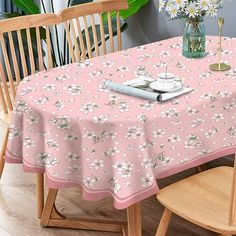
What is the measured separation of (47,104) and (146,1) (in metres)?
1.65

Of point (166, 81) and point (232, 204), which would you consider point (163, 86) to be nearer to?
point (166, 81)

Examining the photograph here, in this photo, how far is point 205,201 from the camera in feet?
5.84

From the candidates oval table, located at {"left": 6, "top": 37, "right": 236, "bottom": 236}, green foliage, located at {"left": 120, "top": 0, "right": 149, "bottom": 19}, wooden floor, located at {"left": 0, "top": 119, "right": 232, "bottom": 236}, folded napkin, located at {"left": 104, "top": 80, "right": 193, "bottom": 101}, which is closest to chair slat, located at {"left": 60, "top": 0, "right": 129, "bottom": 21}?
green foliage, located at {"left": 120, "top": 0, "right": 149, "bottom": 19}

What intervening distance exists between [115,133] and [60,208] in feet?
3.36

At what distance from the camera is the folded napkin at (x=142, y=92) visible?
1.85 meters

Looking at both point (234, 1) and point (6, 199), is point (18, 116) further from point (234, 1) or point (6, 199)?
point (234, 1)

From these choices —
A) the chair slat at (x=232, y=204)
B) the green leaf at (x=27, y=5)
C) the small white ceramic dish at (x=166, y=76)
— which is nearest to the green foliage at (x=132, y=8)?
the green leaf at (x=27, y=5)

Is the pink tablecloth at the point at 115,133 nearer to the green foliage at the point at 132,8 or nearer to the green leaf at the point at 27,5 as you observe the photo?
the green foliage at the point at 132,8

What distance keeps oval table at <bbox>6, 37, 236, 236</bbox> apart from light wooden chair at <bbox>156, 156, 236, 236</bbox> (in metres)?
0.08

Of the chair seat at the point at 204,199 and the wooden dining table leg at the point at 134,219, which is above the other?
the chair seat at the point at 204,199

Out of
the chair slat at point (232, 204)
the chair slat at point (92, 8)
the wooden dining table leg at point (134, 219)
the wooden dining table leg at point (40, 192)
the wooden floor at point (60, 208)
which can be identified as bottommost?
the wooden floor at point (60, 208)

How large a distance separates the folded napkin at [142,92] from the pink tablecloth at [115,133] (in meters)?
0.02

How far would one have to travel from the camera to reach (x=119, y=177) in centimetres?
168

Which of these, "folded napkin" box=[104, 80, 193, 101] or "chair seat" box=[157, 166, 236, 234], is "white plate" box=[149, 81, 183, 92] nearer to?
"folded napkin" box=[104, 80, 193, 101]
